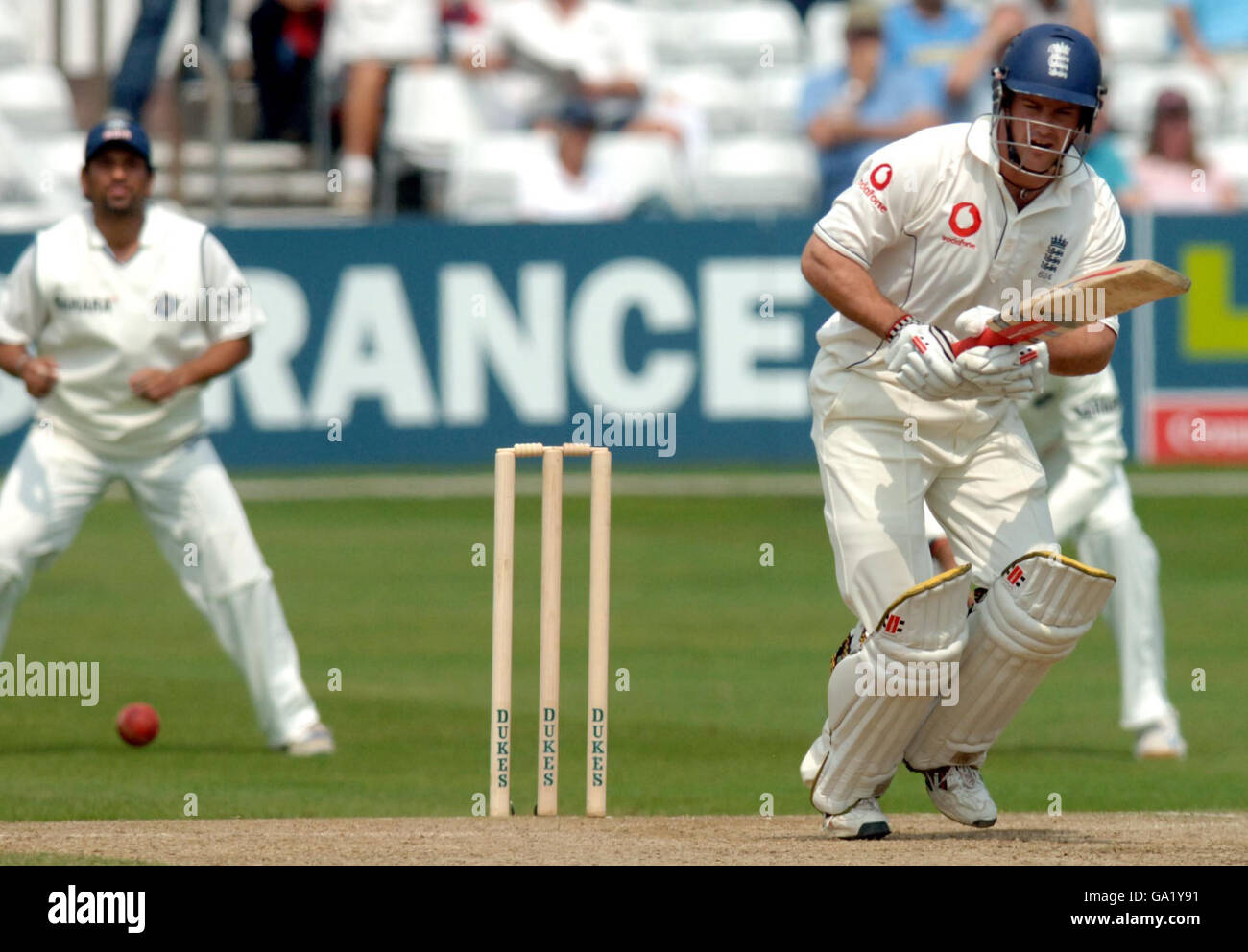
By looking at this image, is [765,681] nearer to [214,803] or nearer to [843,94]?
[214,803]

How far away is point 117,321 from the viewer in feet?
26.5

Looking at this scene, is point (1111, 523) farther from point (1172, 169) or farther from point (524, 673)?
point (1172, 169)

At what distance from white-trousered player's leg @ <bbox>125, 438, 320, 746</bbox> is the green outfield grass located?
0.23 metres

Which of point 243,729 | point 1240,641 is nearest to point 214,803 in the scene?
point 243,729

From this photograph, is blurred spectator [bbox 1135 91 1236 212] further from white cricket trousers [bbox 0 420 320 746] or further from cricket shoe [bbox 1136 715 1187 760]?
white cricket trousers [bbox 0 420 320 746]

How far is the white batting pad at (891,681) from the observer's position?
5590 millimetres

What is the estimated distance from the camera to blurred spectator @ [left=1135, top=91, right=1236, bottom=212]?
13.9 m

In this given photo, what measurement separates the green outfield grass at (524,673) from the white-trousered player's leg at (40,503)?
0.64 m

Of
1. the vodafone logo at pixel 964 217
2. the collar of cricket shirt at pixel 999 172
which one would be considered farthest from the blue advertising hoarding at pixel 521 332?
the vodafone logo at pixel 964 217

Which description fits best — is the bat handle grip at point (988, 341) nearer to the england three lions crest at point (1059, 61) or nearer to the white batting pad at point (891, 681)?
the white batting pad at point (891, 681)

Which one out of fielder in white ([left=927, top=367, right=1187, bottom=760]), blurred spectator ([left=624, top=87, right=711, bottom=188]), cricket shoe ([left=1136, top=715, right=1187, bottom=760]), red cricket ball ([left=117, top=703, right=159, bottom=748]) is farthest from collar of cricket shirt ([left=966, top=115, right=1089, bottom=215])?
blurred spectator ([left=624, top=87, right=711, bottom=188])

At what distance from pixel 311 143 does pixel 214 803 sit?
833cm

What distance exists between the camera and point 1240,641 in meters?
10.5

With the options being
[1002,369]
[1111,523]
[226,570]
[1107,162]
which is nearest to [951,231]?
[1002,369]
